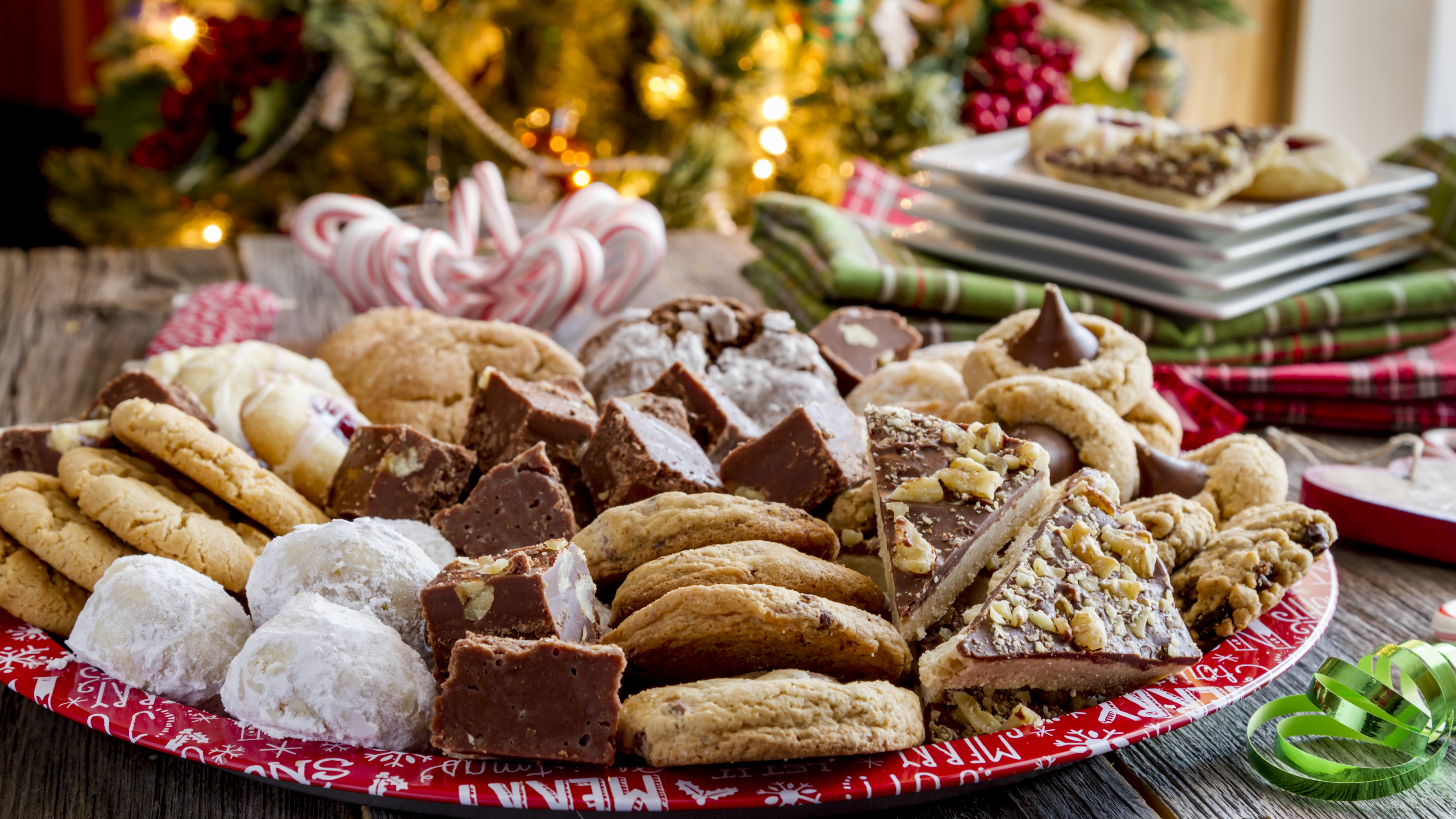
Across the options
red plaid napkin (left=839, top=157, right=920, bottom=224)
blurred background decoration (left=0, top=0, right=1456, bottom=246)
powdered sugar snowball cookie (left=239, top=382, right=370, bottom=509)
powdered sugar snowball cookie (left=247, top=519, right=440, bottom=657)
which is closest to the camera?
powdered sugar snowball cookie (left=247, top=519, right=440, bottom=657)

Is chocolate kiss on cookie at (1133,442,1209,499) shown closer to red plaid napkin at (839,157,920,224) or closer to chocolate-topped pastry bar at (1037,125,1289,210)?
chocolate-topped pastry bar at (1037,125,1289,210)

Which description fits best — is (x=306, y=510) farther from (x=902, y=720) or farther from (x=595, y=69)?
(x=595, y=69)

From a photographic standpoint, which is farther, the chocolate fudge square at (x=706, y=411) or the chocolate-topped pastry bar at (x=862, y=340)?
the chocolate-topped pastry bar at (x=862, y=340)

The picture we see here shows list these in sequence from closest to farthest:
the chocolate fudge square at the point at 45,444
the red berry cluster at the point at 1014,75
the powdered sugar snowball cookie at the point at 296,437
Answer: the chocolate fudge square at the point at 45,444
the powdered sugar snowball cookie at the point at 296,437
the red berry cluster at the point at 1014,75

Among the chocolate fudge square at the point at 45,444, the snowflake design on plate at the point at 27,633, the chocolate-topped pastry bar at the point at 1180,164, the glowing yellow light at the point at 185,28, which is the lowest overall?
the snowflake design on plate at the point at 27,633

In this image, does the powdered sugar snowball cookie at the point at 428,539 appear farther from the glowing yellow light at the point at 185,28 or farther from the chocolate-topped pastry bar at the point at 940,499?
the glowing yellow light at the point at 185,28

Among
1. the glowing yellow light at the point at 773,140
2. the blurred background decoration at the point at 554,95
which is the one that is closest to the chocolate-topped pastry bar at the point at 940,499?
the blurred background decoration at the point at 554,95

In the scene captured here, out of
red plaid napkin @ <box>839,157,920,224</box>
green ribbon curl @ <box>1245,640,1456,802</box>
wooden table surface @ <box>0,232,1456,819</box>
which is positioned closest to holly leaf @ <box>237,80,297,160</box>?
wooden table surface @ <box>0,232,1456,819</box>
